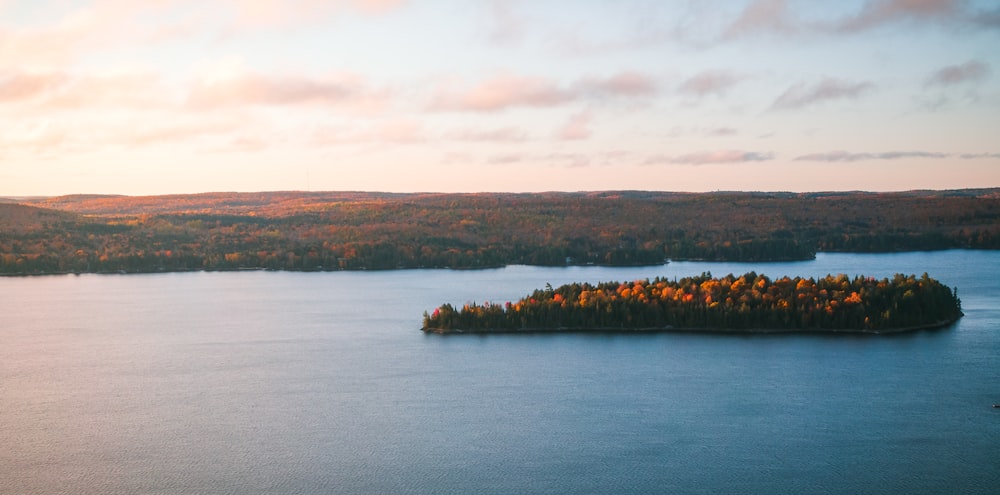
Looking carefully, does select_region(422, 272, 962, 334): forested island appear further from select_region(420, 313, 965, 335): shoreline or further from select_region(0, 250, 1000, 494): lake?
select_region(0, 250, 1000, 494): lake

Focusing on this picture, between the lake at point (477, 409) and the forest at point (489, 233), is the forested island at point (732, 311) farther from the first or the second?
the forest at point (489, 233)

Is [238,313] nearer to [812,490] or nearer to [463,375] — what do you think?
[463,375]

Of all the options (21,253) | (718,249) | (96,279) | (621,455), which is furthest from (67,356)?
(718,249)

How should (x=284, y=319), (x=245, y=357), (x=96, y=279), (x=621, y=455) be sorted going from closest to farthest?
1. (x=621, y=455)
2. (x=245, y=357)
3. (x=284, y=319)
4. (x=96, y=279)

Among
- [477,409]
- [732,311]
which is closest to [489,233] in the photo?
[732,311]

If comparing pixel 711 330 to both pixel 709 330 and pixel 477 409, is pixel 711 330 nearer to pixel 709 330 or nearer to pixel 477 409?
pixel 709 330

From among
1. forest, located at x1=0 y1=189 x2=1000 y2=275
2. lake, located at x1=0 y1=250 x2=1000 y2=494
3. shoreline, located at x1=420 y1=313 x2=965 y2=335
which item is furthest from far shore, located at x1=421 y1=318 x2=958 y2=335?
forest, located at x1=0 y1=189 x2=1000 y2=275
